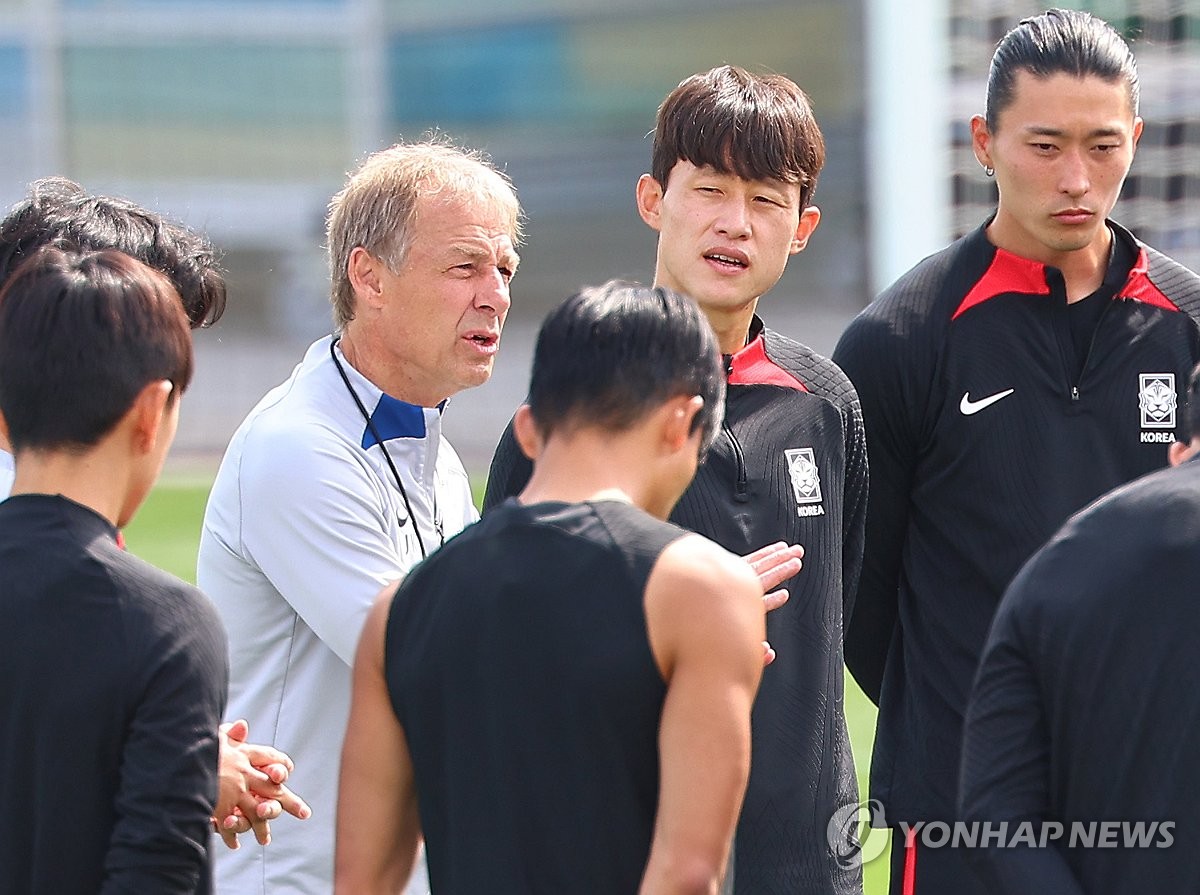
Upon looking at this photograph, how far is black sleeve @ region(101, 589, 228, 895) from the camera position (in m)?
2.21

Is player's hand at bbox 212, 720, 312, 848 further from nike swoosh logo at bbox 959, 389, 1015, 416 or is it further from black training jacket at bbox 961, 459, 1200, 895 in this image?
nike swoosh logo at bbox 959, 389, 1015, 416

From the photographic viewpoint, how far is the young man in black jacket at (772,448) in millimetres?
3000

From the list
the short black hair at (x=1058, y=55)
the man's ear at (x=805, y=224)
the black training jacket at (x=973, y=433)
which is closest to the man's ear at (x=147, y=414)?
the man's ear at (x=805, y=224)

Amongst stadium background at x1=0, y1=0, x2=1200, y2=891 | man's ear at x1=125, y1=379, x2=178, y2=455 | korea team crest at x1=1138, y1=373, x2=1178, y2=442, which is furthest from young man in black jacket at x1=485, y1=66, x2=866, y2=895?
stadium background at x1=0, y1=0, x2=1200, y2=891

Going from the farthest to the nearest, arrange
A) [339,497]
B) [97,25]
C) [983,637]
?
[97,25] < [983,637] < [339,497]

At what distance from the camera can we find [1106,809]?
228 centimetres

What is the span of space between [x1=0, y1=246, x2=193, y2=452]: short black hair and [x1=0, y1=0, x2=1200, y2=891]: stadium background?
1032cm

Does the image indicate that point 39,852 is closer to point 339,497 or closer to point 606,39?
point 339,497

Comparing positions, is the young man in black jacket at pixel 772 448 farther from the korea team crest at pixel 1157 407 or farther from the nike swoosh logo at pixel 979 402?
the korea team crest at pixel 1157 407

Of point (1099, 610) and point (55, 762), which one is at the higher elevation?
point (1099, 610)

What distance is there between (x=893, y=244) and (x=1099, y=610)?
10.9m

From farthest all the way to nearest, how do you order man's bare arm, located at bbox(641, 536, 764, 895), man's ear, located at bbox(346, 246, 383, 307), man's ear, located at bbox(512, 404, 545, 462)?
man's ear, located at bbox(346, 246, 383, 307)
man's ear, located at bbox(512, 404, 545, 462)
man's bare arm, located at bbox(641, 536, 764, 895)

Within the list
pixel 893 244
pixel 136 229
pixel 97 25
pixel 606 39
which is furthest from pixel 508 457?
pixel 97 25

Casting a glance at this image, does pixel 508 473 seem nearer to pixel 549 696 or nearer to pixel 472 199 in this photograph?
pixel 472 199
